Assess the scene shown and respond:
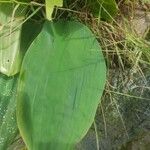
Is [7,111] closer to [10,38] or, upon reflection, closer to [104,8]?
[10,38]

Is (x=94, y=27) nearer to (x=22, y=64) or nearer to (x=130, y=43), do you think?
(x=130, y=43)

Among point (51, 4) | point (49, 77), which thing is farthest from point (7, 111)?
point (51, 4)

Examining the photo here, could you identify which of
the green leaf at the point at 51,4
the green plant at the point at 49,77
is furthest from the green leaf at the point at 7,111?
the green leaf at the point at 51,4

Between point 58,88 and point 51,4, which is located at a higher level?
point 51,4

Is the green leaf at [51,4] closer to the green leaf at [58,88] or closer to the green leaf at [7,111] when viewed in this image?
the green leaf at [58,88]

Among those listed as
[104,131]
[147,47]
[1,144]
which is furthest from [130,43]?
[1,144]

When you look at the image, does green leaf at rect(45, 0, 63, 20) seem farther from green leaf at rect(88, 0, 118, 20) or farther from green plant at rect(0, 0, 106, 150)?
green leaf at rect(88, 0, 118, 20)
